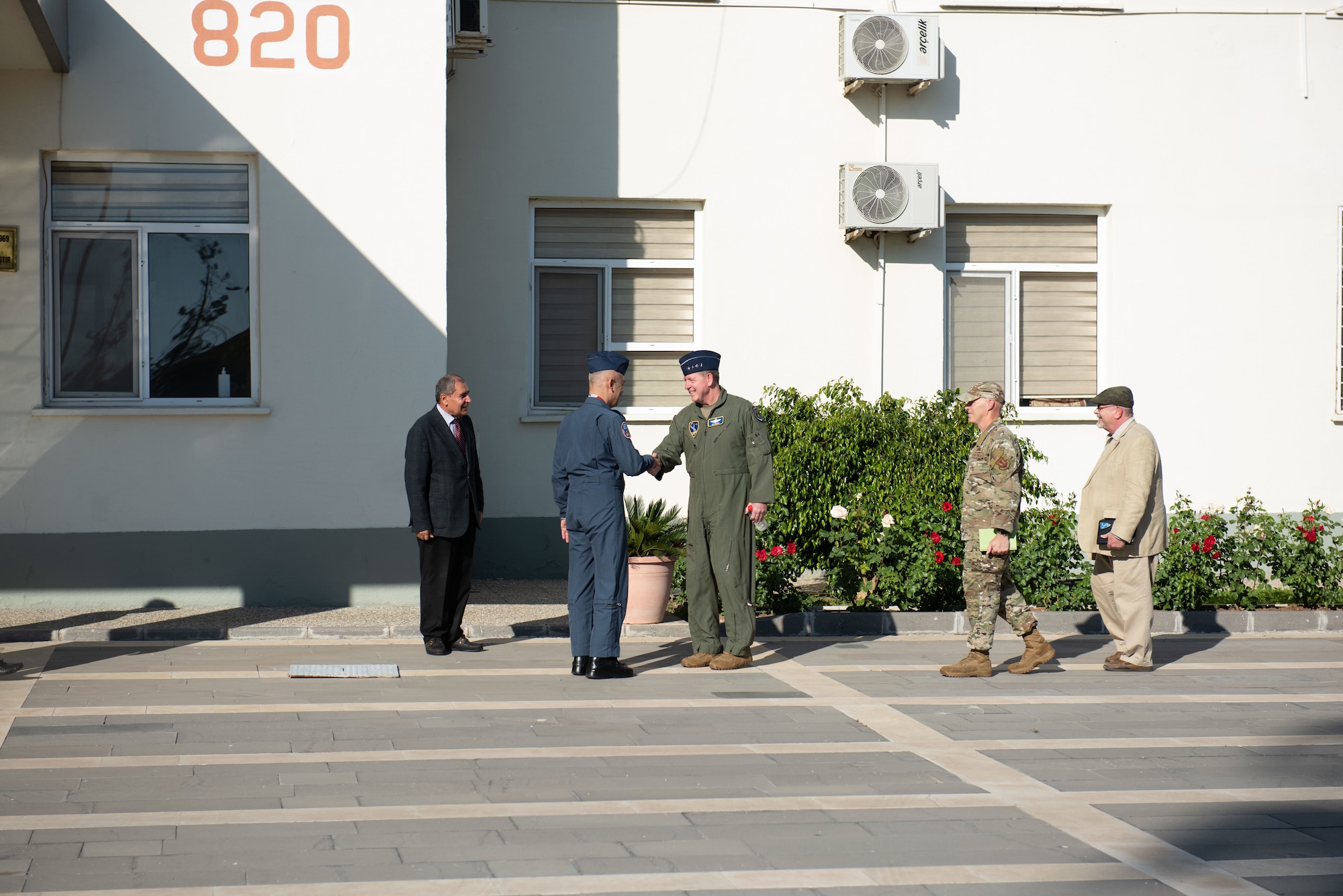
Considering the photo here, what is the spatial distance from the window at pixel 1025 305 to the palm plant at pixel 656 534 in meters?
4.02

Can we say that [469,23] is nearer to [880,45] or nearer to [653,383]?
[653,383]

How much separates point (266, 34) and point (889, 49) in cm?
574

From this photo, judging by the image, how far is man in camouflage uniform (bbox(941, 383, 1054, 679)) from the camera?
8.68 m

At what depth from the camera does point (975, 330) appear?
14.1 meters

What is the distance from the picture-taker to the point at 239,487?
11.2 metres

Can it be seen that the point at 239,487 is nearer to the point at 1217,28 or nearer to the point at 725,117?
the point at 725,117

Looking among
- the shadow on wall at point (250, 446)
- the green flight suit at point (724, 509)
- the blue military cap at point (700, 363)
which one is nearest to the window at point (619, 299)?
the shadow on wall at point (250, 446)

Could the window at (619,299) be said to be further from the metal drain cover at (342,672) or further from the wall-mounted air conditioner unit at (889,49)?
the metal drain cover at (342,672)

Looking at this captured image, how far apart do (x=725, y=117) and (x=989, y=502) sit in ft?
19.7

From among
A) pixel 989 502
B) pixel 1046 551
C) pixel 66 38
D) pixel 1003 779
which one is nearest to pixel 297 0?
pixel 66 38

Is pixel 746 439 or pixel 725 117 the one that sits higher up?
pixel 725 117

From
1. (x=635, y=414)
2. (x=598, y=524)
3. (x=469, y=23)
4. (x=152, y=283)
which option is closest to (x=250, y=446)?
(x=152, y=283)

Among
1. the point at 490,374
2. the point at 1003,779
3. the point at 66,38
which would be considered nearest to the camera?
the point at 1003,779

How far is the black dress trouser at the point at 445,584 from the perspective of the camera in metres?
9.58
